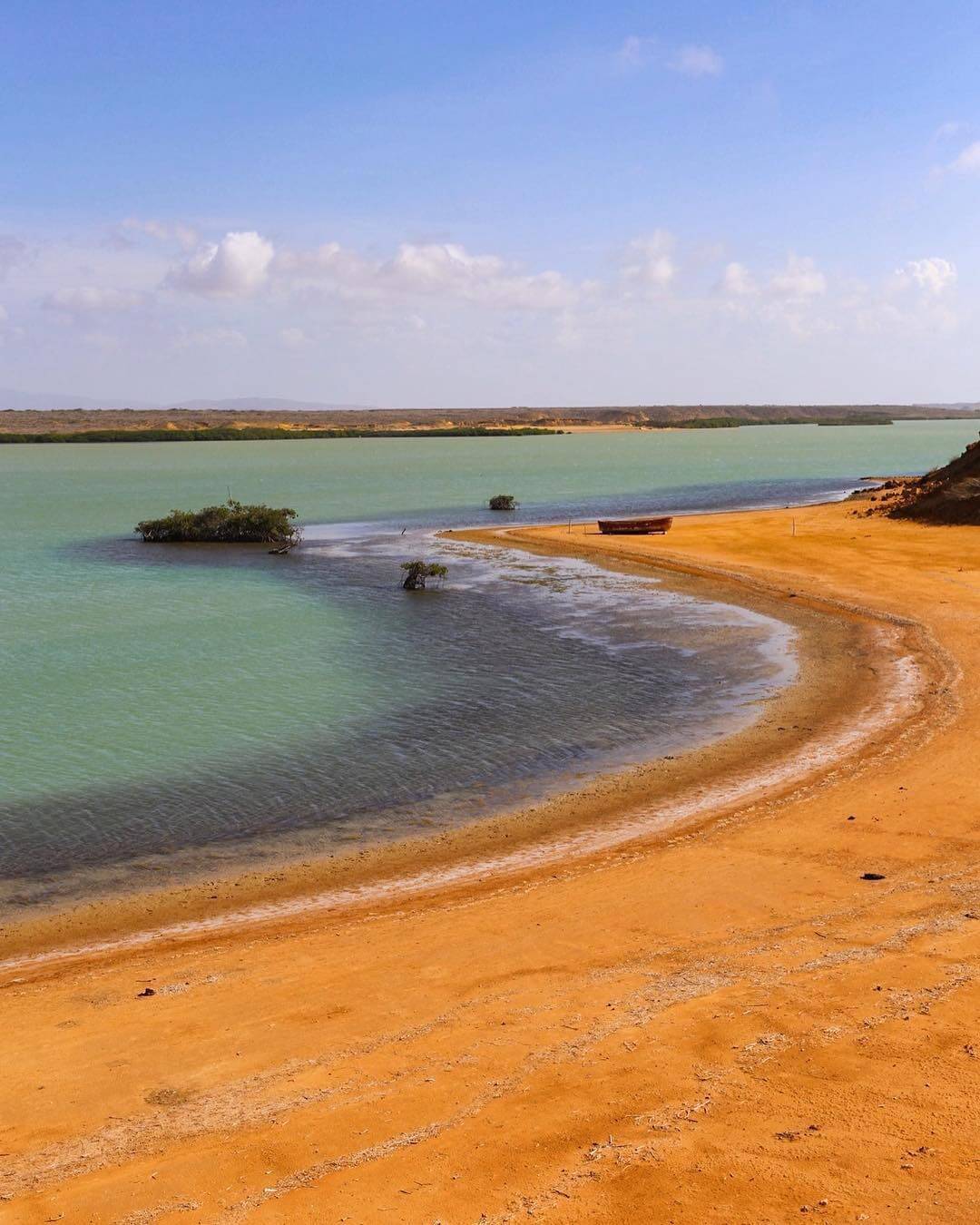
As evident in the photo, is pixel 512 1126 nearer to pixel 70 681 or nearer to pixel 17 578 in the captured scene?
pixel 70 681

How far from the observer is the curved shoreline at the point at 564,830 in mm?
12016

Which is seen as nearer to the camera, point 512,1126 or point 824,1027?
point 512,1126

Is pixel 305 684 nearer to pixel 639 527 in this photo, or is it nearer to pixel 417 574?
pixel 417 574

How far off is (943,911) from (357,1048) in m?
6.08

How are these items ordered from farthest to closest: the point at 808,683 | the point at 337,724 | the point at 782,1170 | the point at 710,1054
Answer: the point at 808,683
the point at 337,724
the point at 710,1054
the point at 782,1170

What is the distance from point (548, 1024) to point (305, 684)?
15512 mm

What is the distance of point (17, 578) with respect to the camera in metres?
40.5

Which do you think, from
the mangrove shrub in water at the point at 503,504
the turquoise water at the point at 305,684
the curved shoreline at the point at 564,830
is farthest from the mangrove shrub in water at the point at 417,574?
the mangrove shrub in water at the point at 503,504

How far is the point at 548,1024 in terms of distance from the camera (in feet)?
29.1

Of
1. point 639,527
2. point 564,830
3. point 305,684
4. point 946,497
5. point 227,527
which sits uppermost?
point 946,497

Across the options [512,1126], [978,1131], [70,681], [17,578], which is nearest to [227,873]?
[512,1126]

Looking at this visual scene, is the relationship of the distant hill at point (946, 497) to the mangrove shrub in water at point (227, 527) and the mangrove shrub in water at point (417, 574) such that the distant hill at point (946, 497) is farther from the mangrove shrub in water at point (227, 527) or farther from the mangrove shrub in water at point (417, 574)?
the mangrove shrub in water at point (227, 527)

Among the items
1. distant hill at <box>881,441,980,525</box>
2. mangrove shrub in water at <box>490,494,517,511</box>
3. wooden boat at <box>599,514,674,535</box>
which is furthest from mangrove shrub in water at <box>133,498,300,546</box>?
distant hill at <box>881,441,980,525</box>

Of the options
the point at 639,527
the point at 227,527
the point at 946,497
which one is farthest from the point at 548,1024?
the point at 227,527
